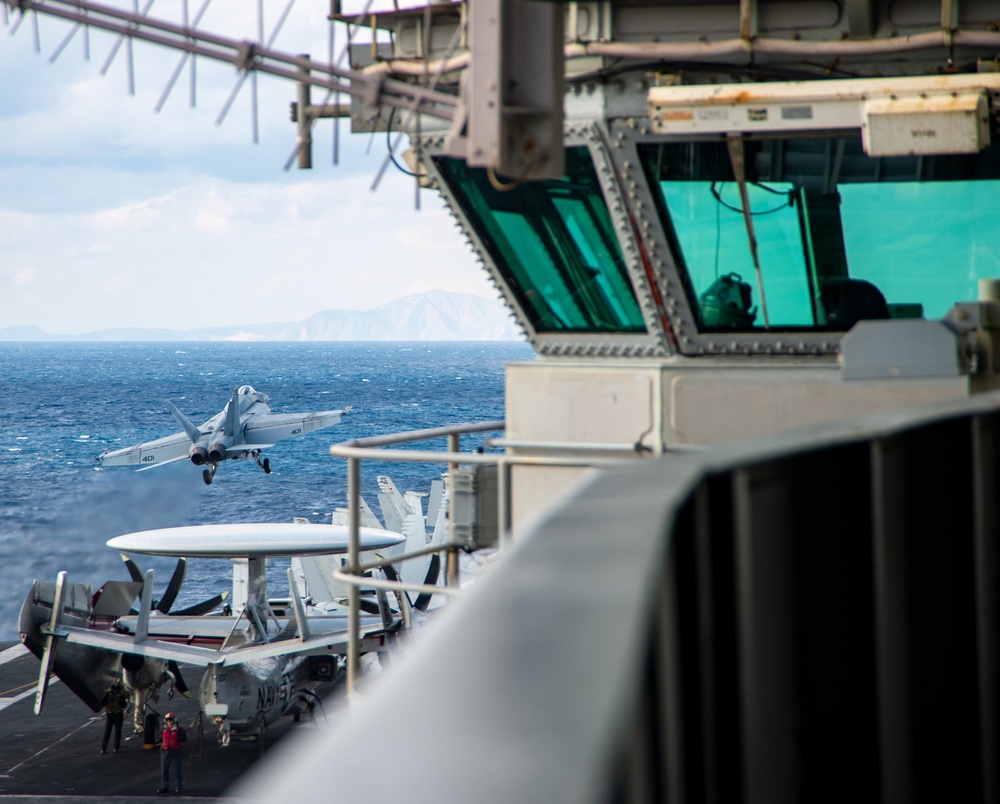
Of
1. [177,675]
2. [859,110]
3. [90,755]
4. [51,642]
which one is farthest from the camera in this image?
[177,675]

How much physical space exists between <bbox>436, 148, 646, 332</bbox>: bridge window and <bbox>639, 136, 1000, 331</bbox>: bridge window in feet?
1.82

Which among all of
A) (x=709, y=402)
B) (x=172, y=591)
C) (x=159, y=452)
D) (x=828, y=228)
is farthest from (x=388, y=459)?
(x=159, y=452)

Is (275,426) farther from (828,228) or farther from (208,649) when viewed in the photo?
(828,228)

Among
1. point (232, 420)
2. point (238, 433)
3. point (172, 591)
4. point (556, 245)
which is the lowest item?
point (172, 591)

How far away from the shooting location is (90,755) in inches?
1227

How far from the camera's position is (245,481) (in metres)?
106

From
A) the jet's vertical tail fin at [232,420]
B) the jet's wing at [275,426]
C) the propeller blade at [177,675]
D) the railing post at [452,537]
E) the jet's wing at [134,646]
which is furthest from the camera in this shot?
the jet's vertical tail fin at [232,420]

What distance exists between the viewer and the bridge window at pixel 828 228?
894 cm

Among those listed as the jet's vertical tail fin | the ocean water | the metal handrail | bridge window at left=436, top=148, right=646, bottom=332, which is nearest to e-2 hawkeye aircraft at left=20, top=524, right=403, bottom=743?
bridge window at left=436, top=148, right=646, bottom=332

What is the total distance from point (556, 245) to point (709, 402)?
188cm

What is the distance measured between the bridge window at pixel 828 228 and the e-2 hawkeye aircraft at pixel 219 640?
21970 millimetres

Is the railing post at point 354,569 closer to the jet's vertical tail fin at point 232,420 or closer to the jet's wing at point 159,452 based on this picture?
the jet's vertical tail fin at point 232,420

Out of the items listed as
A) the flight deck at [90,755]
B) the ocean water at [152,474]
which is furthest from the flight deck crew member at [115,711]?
the ocean water at [152,474]

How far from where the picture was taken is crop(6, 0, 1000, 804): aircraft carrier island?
1.46m
